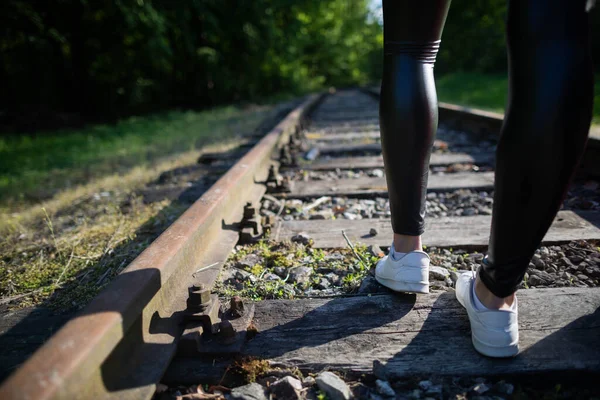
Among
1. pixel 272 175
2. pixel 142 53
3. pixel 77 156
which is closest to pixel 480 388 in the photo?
pixel 272 175

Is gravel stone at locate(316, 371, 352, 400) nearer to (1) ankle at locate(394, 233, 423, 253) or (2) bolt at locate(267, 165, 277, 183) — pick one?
(1) ankle at locate(394, 233, 423, 253)

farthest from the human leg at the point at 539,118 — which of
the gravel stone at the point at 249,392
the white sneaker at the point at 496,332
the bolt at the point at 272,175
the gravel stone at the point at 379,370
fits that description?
the bolt at the point at 272,175

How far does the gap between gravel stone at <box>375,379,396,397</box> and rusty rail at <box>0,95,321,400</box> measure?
0.53 meters

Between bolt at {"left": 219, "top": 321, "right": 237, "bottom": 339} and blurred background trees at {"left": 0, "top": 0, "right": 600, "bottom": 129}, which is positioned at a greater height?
blurred background trees at {"left": 0, "top": 0, "right": 600, "bottom": 129}

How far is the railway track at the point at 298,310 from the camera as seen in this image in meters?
0.97

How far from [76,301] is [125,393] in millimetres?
733

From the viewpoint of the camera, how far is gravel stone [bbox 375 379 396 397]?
1.05 metres

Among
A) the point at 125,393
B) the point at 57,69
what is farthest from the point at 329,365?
the point at 57,69

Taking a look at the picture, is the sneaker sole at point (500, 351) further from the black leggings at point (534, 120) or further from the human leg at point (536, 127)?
the black leggings at point (534, 120)

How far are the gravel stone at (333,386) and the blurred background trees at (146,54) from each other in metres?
10.1

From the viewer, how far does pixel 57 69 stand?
11.6m

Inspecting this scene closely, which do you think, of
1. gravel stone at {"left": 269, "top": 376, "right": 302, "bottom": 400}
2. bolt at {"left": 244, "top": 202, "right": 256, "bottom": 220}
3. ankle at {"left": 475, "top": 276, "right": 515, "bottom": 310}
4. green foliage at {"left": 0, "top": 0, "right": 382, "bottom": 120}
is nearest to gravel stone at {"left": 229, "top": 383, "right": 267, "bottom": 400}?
Result: gravel stone at {"left": 269, "top": 376, "right": 302, "bottom": 400}

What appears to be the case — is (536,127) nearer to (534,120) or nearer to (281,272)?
(534,120)

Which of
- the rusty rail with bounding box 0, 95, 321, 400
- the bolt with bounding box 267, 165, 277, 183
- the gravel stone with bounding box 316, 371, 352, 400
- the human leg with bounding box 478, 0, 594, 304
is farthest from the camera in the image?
the bolt with bounding box 267, 165, 277, 183
